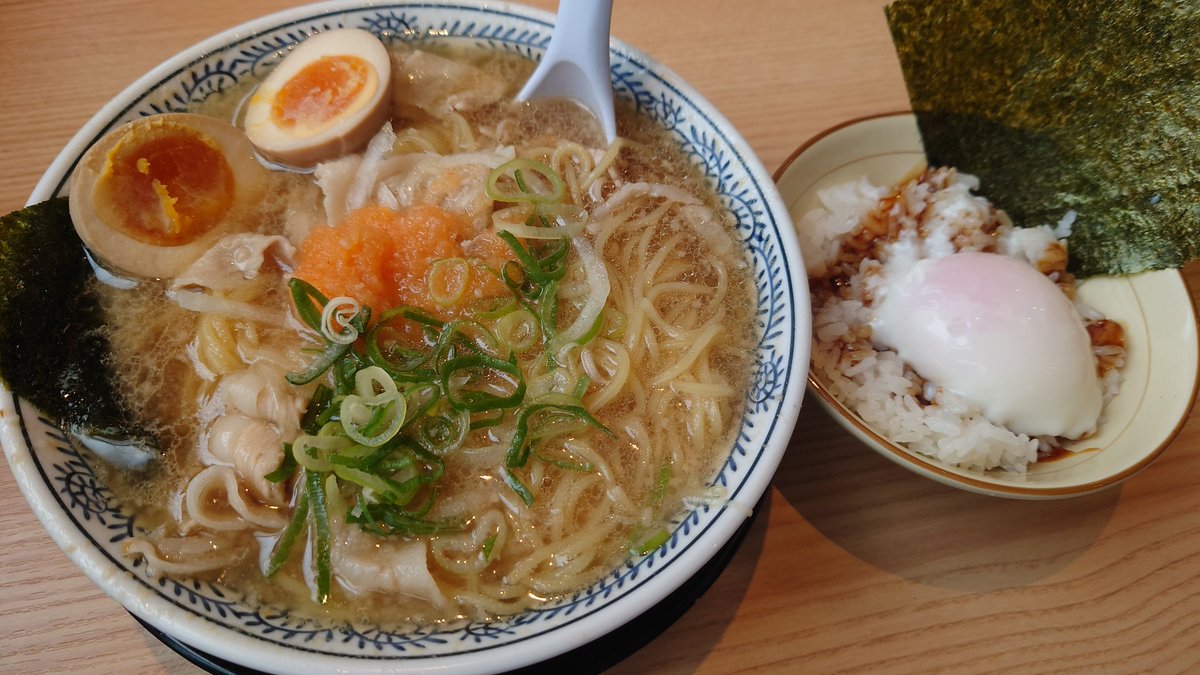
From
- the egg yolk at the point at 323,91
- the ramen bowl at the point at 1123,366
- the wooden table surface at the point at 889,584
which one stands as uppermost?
the egg yolk at the point at 323,91

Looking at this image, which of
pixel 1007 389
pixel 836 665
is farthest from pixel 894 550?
pixel 1007 389

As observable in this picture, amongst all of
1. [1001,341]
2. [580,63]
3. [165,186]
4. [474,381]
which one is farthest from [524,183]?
[1001,341]

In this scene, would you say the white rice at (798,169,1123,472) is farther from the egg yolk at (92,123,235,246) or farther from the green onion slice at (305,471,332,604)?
the egg yolk at (92,123,235,246)

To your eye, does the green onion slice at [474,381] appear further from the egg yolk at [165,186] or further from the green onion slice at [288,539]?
the egg yolk at [165,186]

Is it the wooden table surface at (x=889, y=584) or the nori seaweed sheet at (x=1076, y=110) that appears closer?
the wooden table surface at (x=889, y=584)

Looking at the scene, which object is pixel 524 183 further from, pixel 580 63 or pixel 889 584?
pixel 889 584

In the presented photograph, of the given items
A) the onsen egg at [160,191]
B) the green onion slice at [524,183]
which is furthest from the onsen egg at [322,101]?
the green onion slice at [524,183]
